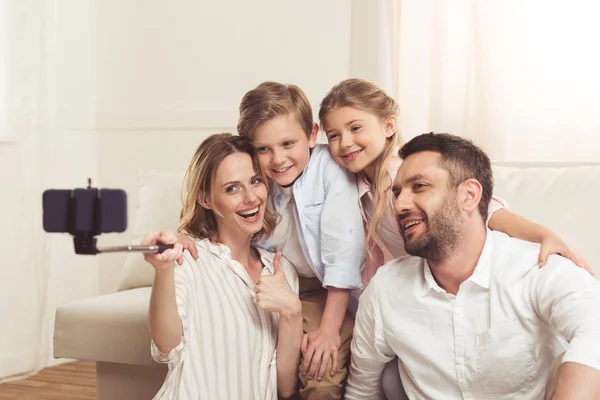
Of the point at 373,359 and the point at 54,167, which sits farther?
the point at 54,167

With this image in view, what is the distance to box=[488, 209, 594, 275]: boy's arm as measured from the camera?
1.59 metres

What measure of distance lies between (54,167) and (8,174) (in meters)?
0.22

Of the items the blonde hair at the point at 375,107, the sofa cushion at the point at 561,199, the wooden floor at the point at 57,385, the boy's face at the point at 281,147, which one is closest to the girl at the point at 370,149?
the blonde hair at the point at 375,107

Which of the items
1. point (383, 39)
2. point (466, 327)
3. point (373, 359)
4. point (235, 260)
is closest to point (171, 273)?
point (235, 260)

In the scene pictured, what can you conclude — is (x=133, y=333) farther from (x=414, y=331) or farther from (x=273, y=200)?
(x=414, y=331)

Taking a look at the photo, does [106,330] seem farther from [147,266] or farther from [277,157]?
[277,157]

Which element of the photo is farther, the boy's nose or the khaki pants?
the boy's nose

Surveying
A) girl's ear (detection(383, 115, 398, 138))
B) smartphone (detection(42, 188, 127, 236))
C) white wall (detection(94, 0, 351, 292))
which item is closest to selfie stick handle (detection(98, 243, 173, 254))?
smartphone (detection(42, 188, 127, 236))

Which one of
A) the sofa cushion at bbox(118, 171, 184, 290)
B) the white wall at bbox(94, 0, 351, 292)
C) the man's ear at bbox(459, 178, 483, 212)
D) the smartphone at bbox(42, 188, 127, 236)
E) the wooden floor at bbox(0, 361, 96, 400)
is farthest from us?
the white wall at bbox(94, 0, 351, 292)

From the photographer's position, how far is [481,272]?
1642 mm

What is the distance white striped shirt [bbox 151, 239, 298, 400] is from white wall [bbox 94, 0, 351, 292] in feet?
5.43

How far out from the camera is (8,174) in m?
3.54

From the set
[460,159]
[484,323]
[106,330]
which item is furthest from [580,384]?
[106,330]

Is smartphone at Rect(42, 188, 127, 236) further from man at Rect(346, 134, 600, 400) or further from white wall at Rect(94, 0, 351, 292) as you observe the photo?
white wall at Rect(94, 0, 351, 292)
